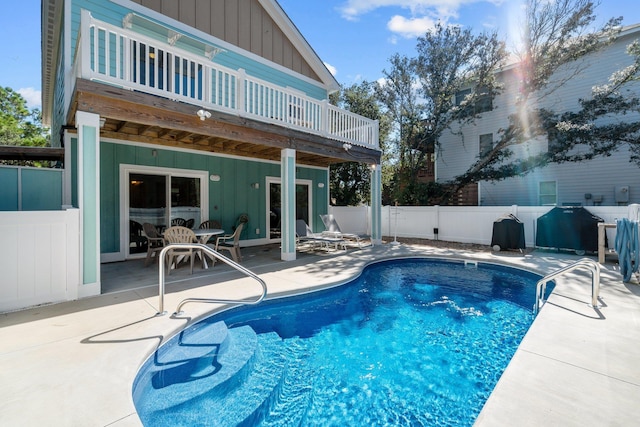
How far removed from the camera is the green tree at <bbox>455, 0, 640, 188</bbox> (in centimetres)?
1080

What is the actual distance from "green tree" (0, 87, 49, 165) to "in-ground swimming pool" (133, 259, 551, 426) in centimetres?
2567

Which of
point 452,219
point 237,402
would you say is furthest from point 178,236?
point 452,219

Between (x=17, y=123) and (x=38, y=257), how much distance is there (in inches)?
1093

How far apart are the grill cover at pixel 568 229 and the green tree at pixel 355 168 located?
28.7 feet

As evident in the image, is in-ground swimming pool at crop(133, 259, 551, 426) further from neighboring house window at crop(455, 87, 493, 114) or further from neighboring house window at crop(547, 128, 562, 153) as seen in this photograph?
neighboring house window at crop(455, 87, 493, 114)

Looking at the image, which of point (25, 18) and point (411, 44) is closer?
point (25, 18)

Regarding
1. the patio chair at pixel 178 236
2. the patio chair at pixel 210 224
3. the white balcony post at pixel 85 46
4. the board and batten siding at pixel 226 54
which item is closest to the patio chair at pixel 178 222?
the patio chair at pixel 210 224

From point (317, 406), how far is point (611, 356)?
2716 millimetres

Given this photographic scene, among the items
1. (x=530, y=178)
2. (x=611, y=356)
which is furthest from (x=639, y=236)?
(x=530, y=178)

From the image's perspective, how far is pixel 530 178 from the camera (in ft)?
45.3

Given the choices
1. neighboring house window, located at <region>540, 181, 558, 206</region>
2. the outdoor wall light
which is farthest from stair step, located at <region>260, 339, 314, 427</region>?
neighboring house window, located at <region>540, 181, 558, 206</region>

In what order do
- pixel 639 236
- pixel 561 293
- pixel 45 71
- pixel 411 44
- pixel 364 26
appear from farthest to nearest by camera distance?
pixel 411 44, pixel 364 26, pixel 45 71, pixel 639 236, pixel 561 293

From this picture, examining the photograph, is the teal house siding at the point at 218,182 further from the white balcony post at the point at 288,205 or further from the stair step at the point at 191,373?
the stair step at the point at 191,373

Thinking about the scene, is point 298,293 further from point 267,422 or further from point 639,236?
point 639,236
